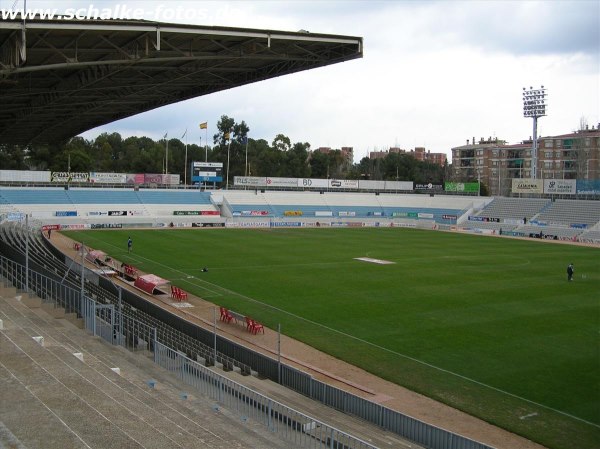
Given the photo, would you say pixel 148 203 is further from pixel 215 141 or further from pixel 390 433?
pixel 390 433

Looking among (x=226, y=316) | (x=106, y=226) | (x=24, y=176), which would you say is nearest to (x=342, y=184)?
(x=106, y=226)

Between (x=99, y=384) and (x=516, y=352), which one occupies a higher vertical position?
(x=99, y=384)

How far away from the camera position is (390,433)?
43.7 feet

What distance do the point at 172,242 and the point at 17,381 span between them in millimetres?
45204

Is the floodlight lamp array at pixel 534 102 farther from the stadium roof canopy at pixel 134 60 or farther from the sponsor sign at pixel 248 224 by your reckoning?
the stadium roof canopy at pixel 134 60

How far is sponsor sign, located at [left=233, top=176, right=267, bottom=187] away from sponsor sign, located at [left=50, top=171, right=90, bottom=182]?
2168 centimetres

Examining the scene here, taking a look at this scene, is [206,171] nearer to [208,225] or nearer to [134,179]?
[134,179]

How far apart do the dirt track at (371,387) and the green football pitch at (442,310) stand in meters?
0.46

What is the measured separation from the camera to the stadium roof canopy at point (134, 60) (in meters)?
16.8

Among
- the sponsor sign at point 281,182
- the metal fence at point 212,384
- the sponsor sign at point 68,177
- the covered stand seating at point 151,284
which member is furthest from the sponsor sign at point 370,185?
the metal fence at point 212,384

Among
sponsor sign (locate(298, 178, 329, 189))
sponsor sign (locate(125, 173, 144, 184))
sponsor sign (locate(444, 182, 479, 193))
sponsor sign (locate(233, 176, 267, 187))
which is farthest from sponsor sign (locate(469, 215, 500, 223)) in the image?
sponsor sign (locate(125, 173, 144, 184))

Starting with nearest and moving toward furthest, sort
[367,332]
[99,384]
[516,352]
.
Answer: [99,384] → [516,352] → [367,332]

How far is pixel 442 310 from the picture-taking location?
90.1 feet

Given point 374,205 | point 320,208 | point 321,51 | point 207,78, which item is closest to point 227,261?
point 207,78
